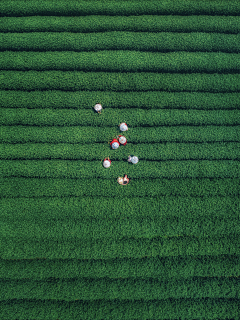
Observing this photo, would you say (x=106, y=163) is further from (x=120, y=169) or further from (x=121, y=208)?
(x=121, y=208)

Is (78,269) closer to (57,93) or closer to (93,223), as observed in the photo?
(93,223)

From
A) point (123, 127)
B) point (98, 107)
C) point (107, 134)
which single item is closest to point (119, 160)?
point (107, 134)

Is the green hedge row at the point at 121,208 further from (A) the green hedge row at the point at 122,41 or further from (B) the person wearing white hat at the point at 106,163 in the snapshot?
(A) the green hedge row at the point at 122,41

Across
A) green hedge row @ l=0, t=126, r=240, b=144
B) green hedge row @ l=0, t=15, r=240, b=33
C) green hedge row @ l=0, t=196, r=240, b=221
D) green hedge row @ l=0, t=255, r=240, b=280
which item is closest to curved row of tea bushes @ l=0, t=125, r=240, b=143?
green hedge row @ l=0, t=126, r=240, b=144

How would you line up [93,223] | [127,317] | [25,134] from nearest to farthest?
1. [127,317]
2. [93,223]
3. [25,134]

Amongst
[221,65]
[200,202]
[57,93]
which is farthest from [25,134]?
[221,65]

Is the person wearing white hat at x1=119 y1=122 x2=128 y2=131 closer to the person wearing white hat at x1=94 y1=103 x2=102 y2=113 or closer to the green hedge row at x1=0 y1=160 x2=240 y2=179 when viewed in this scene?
the person wearing white hat at x1=94 y1=103 x2=102 y2=113

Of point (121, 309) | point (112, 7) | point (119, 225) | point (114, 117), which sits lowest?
point (121, 309)
